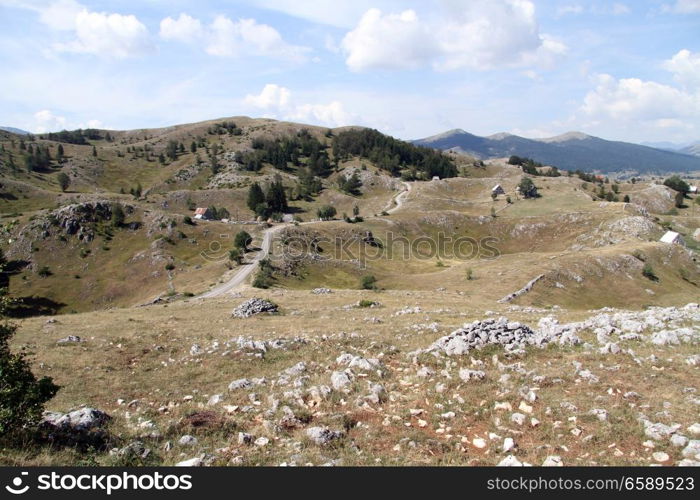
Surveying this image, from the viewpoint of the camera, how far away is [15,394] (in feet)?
41.4

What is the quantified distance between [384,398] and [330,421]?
3.11m

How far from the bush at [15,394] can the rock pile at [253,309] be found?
30.6 m

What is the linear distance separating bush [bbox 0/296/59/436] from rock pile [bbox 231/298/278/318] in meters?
30.6

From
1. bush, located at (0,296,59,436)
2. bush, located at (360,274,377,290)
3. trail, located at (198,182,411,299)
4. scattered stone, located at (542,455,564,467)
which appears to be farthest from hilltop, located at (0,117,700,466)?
bush, located at (360,274,377,290)

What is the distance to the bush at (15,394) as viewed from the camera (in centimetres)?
1233

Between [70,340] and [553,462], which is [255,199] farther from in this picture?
[553,462]

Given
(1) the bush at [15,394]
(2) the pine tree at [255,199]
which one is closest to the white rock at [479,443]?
(1) the bush at [15,394]

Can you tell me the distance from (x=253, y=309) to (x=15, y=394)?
1296 inches

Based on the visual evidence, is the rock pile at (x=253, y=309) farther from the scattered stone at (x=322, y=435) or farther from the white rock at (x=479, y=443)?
the white rock at (x=479, y=443)

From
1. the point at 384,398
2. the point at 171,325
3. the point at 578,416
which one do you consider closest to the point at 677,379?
the point at 578,416

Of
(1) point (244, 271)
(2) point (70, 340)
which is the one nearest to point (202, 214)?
(1) point (244, 271)

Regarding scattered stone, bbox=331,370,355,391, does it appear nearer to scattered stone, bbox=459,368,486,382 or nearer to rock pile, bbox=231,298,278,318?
scattered stone, bbox=459,368,486,382

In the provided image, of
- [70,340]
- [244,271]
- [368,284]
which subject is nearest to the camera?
[70,340]
